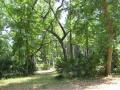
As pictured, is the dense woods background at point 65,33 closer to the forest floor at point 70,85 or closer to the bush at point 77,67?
the bush at point 77,67

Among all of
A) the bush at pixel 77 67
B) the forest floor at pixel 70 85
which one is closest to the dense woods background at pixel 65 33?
the bush at pixel 77 67

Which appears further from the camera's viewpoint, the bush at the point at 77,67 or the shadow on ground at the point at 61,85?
the bush at the point at 77,67

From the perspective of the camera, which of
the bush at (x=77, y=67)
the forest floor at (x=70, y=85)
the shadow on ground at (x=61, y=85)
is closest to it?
the forest floor at (x=70, y=85)

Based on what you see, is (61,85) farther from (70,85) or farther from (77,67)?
(77,67)

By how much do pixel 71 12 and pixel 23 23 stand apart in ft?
20.9

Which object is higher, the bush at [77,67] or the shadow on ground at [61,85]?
the bush at [77,67]

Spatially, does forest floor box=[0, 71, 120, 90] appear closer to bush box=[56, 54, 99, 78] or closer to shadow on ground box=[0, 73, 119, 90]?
shadow on ground box=[0, 73, 119, 90]

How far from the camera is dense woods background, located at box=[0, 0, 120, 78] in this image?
17938 millimetres

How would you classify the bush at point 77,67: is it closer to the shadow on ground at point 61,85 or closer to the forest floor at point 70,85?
the forest floor at point 70,85

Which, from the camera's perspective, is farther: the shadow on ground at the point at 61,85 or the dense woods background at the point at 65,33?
the dense woods background at the point at 65,33

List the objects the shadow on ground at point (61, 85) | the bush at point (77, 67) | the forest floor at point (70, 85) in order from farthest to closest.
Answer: the bush at point (77, 67), the shadow on ground at point (61, 85), the forest floor at point (70, 85)

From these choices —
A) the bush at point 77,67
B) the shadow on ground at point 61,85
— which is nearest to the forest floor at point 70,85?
the shadow on ground at point 61,85

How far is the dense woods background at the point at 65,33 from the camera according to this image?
1794 centimetres

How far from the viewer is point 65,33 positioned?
26.8 metres
